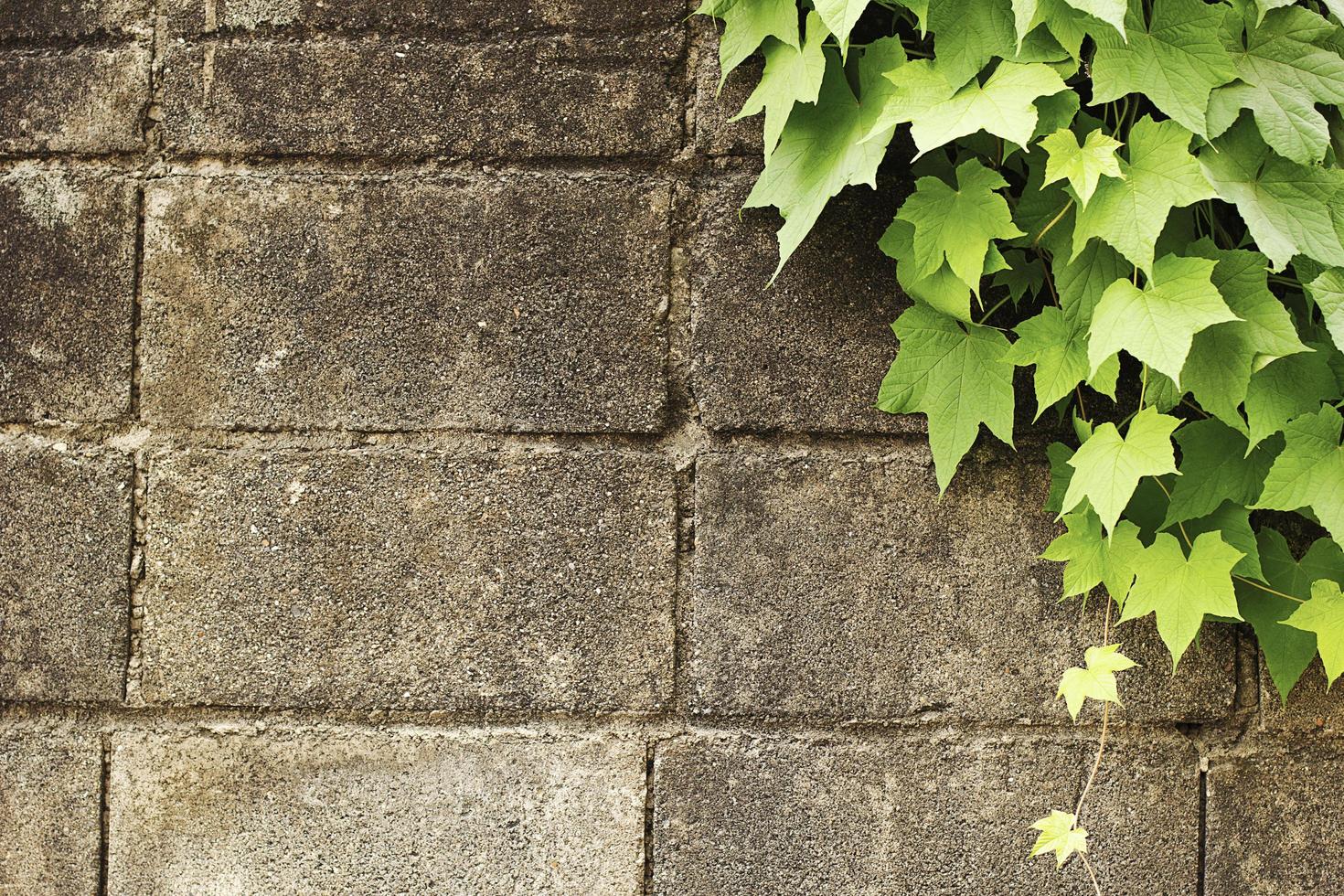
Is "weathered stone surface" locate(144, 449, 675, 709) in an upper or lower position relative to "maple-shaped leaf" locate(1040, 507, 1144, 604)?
lower

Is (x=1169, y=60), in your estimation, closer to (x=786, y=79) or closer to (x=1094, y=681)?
(x=786, y=79)

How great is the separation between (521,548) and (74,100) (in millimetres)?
1183

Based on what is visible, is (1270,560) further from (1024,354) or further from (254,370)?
(254,370)

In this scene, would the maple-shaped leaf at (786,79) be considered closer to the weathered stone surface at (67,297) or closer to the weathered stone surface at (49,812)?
the weathered stone surface at (67,297)

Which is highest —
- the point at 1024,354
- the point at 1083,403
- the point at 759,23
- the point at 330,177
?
the point at 759,23

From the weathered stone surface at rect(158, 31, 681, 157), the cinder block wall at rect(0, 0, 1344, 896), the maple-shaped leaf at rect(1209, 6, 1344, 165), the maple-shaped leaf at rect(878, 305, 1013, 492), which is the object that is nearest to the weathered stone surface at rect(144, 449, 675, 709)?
the cinder block wall at rect(0, 0, 1344, 896)

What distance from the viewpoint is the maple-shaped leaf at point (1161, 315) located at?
1.28 meters

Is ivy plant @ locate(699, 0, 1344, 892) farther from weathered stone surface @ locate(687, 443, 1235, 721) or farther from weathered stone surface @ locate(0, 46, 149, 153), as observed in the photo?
weathered stone surface @ locate(0, 46, 149, 153)

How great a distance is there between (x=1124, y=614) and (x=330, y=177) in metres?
1.57

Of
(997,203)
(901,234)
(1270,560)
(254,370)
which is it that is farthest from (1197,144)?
(254,370)

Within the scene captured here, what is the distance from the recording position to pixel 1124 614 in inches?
59.2

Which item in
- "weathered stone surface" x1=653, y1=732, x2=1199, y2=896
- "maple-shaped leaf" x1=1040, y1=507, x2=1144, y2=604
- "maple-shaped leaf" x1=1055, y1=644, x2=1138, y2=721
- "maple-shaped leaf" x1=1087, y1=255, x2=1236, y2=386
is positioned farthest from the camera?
"weathered stone surface" x1=653, y1=732, x2=1199, y2=896

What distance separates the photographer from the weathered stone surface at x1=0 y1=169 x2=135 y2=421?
67.7 inches

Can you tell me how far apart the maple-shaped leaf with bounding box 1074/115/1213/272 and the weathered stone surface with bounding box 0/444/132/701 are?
169 centimetres
